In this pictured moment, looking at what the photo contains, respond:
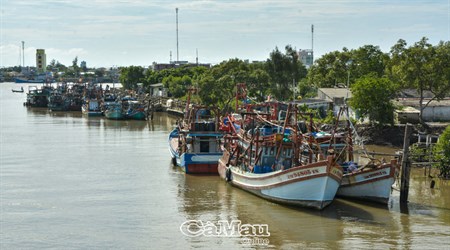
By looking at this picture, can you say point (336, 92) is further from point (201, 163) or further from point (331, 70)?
point (201, 163)

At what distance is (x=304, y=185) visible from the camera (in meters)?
30.9

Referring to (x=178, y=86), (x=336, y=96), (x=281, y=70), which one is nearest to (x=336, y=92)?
(x=336, y=96)

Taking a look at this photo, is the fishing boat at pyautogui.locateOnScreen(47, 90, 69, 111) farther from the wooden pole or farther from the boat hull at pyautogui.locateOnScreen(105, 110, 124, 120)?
the wooden pole

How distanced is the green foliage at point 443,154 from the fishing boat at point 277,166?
7537 mm

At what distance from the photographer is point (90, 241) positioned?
1080 inches

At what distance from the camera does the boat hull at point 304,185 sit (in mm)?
30188

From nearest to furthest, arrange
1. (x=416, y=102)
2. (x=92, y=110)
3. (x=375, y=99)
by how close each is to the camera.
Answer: (x=375, y=99) → (x=416, y=102) → (x=92, y=110)

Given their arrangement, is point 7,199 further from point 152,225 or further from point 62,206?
point 152,225

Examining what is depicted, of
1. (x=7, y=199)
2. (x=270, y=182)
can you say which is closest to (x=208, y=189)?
(x=270, y=182)

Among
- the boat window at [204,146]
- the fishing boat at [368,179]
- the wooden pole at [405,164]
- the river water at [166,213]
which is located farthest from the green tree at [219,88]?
the wooden pole at [405,164]

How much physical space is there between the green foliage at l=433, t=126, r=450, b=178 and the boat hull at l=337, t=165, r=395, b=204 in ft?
22.3

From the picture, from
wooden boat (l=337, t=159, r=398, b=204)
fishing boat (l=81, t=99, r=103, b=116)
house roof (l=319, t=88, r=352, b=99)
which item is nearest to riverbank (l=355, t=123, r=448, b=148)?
house roof (l=319, t=88, r=352, b=99)

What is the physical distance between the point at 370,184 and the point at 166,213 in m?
9.61

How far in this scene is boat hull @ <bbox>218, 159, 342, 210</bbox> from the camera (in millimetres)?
30188
